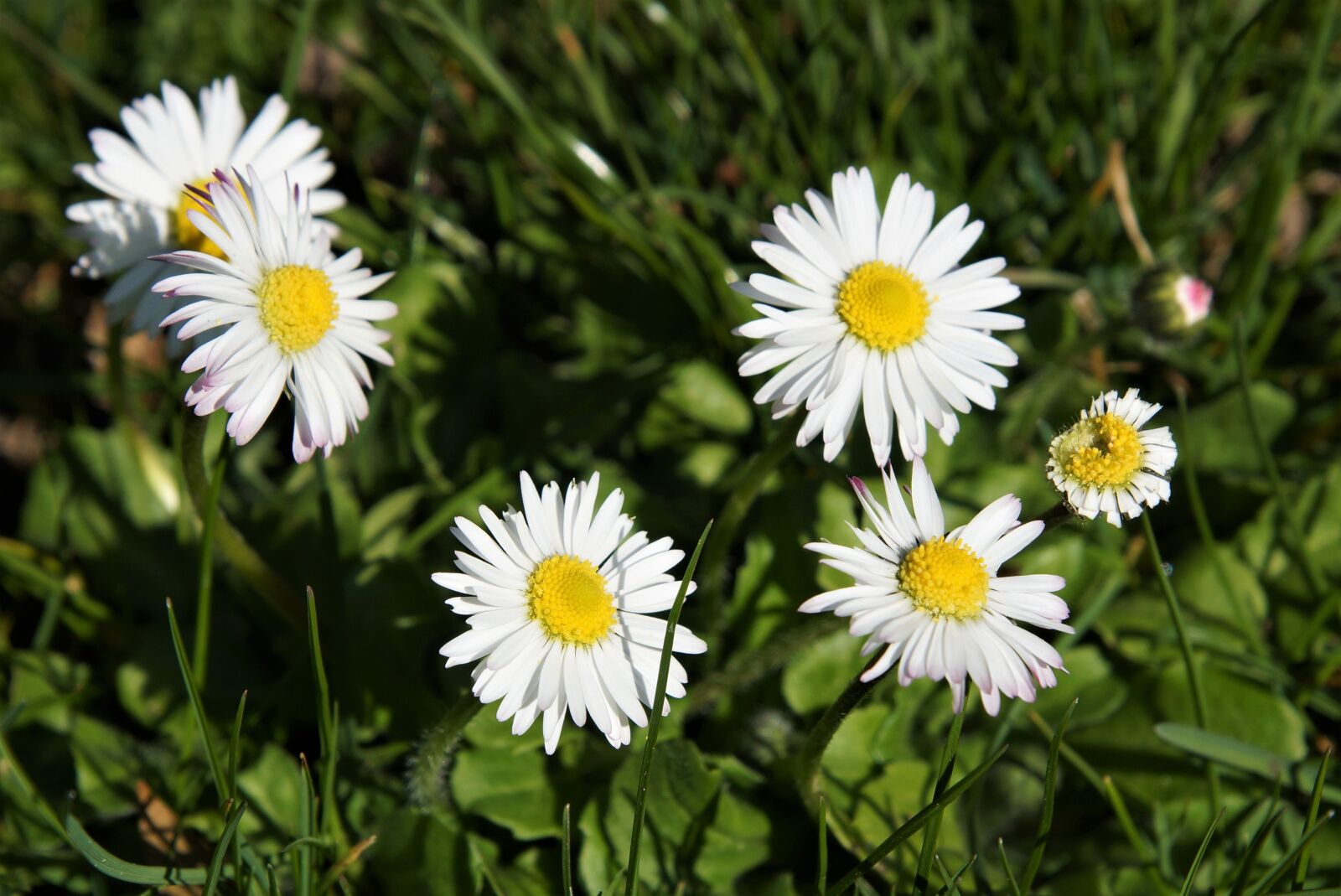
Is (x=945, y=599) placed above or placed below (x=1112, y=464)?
below

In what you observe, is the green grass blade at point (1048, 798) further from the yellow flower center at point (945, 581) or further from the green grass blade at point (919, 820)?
the yellow flower center at point (945, 581)

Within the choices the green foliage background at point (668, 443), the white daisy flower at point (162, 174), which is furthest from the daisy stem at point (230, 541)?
the white daisy flower at point (162, 174)

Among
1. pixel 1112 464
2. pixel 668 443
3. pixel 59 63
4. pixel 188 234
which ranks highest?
pixel 59 63

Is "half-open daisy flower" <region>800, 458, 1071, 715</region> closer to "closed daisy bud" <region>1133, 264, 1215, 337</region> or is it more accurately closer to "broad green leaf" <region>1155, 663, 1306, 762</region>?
"broad green leaf" <region>1155, 663, 1306, 762</region>

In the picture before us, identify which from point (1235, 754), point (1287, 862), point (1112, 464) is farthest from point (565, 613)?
Answer: point (1235, 754)

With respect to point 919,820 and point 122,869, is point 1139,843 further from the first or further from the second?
point 122,869

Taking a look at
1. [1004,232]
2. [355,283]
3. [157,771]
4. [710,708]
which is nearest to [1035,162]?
[1004,232]

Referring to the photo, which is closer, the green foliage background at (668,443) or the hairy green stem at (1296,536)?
the green foliage background at (668,443)
